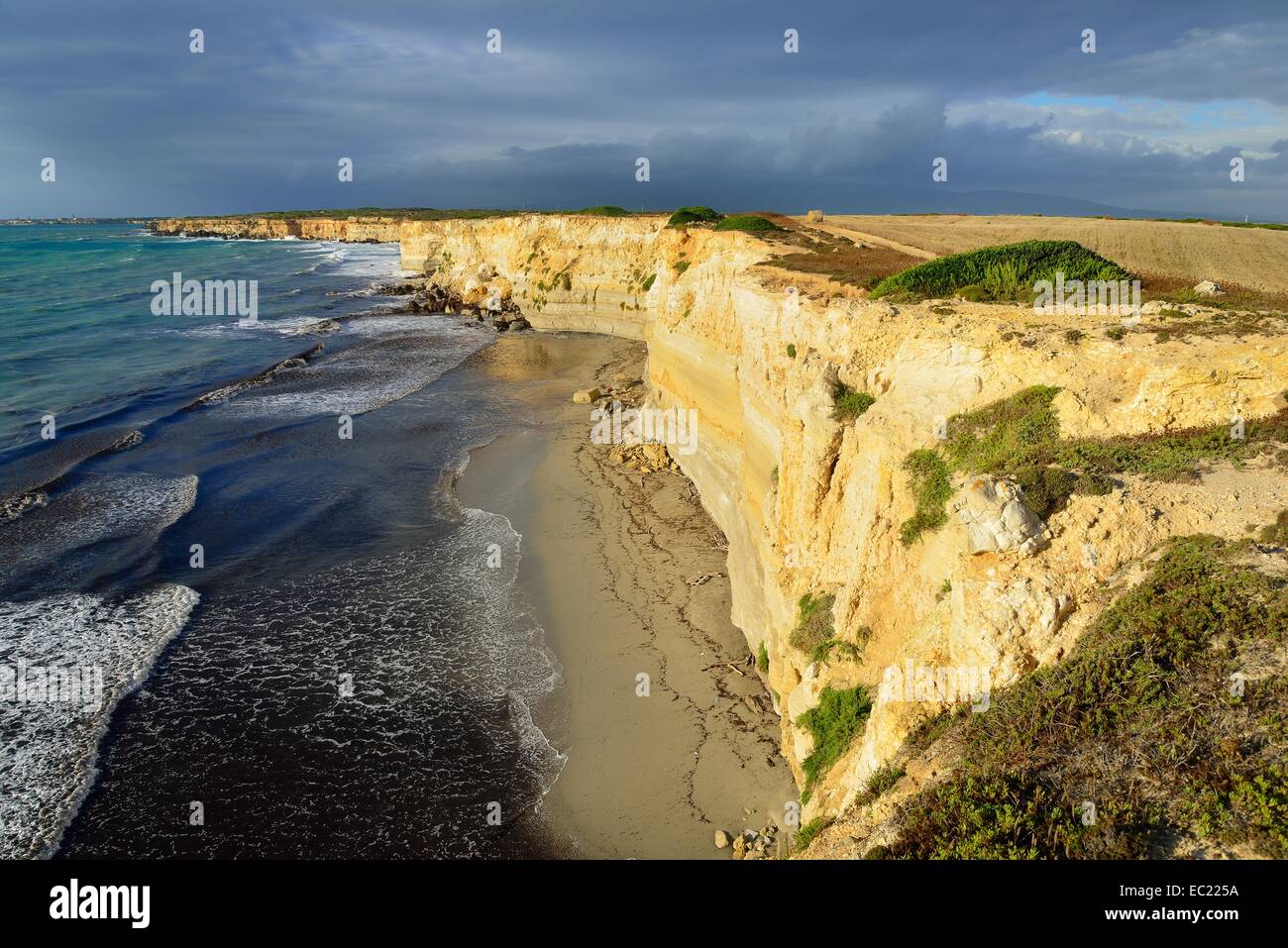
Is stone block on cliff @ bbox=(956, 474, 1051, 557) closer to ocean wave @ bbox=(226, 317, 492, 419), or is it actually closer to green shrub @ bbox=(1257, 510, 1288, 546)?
green shrub @ bbox=(1257, 510, 1288, 546)

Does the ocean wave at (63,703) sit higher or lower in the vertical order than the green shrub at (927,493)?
lower

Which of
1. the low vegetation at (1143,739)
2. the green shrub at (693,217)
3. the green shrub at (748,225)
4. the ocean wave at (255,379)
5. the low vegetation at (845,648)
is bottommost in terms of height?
the low vegetation at (845,648)

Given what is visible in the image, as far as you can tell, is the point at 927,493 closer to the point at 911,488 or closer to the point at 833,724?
the point at 911,488

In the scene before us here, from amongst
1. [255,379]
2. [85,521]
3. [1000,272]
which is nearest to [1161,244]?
[1000,272]

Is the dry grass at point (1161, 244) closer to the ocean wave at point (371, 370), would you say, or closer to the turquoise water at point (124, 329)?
the ocean wave at point (371, 370)

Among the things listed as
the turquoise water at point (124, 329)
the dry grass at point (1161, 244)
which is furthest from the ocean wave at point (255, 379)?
the dry grass at point (1161, 244)
